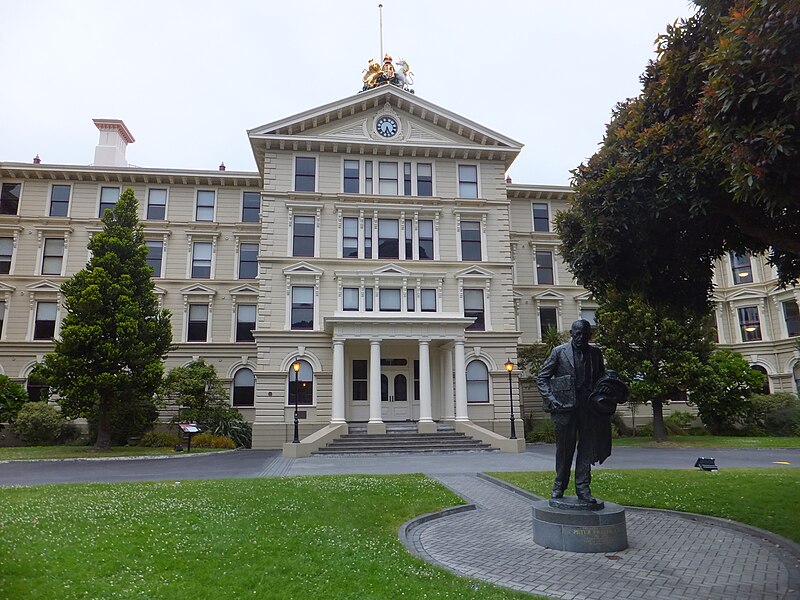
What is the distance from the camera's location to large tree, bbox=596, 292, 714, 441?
1053 inches

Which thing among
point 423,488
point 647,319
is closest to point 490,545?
point 423,488

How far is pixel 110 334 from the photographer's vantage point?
23.6 m

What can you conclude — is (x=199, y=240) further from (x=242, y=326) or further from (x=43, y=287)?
(x=43, y=287)

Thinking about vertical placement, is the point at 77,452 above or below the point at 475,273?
below

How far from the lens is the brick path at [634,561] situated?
6.10 m

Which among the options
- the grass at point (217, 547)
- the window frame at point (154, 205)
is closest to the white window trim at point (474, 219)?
the window frame at point (154, 205)

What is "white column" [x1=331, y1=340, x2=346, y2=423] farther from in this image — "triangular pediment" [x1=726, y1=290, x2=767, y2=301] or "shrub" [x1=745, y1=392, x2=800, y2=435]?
"triangular pediment" [x1=726, y1=290, x2=767, y2=301]

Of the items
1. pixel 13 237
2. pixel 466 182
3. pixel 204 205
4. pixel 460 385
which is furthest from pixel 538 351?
pixel 13 237

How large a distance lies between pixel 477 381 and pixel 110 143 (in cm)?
2865

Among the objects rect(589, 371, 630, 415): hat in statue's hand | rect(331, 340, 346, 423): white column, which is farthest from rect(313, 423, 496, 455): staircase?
rect(589, 371, 630, 415): hat in statue's hand

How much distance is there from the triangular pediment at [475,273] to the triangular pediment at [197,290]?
1479 cm

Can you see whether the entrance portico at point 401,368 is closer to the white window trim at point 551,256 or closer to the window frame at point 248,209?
the white window trim at point 551,256

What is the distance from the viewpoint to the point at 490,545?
803 centimetres

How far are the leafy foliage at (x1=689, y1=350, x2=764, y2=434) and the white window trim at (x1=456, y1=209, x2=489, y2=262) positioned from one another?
40.8 ft
